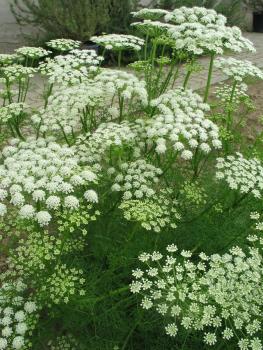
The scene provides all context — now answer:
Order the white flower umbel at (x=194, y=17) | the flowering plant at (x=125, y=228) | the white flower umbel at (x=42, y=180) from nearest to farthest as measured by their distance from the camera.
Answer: the white flower umbel at (x=42, y=180) < the flowering plant at (x=125, y=228) < the white flower umbel at (x=194, y=17)

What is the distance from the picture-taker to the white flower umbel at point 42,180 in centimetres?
270

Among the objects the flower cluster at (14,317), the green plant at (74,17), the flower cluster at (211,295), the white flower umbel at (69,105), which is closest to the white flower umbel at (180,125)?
the white flower umbel at (69,105)

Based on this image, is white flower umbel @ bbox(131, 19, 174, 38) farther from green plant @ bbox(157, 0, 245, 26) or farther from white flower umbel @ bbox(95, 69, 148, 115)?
green plant @ bbox(157, 0, 245, 26)

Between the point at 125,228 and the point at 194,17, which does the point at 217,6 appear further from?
the point at 125,228

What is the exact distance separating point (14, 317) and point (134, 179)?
1.48 metres

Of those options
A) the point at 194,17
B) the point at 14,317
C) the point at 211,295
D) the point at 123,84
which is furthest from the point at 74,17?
the point at 211,295

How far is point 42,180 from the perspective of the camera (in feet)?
9.18

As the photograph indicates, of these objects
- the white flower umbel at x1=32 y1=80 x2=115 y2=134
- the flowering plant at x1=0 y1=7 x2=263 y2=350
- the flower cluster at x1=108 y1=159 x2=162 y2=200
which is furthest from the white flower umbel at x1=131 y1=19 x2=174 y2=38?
the flower cluster at x1=108 y1=159 x2=162 y2=200

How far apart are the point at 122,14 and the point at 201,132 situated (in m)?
8.20

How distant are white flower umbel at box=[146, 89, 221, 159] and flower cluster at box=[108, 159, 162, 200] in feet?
0.79

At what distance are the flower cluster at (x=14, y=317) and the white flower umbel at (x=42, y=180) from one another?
77 centimetres

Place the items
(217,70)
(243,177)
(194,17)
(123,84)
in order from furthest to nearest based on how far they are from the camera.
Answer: (217,70)
(194,17)
(123,84)
(243,177)

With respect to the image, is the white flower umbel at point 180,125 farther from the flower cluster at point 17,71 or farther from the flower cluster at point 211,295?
the flower cluster at point 17,71

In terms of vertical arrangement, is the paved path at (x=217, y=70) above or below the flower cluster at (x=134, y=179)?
below
